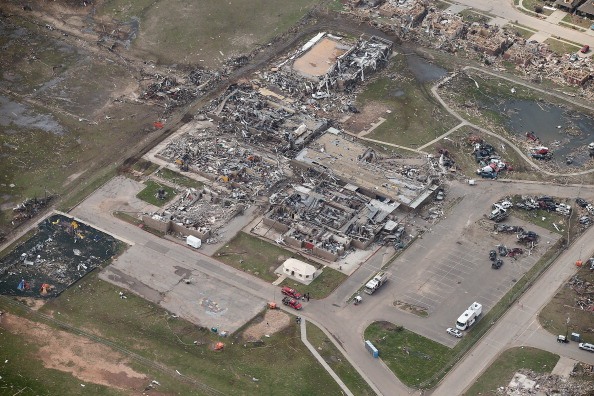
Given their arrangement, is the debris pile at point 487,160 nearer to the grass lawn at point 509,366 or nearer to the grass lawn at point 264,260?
the grass lawn at point 264,260

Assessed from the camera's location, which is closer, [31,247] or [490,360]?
[490,360]

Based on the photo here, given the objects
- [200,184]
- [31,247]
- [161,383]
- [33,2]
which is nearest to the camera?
[161,383]

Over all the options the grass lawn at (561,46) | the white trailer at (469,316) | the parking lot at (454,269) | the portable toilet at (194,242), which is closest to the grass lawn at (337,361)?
the parking lot at (454,269)

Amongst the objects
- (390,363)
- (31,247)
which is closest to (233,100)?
(31,247)

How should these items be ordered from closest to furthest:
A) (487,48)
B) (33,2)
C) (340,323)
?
(340,323)
(487,48)
(33,2)

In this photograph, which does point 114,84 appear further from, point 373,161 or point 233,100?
point 373,161
